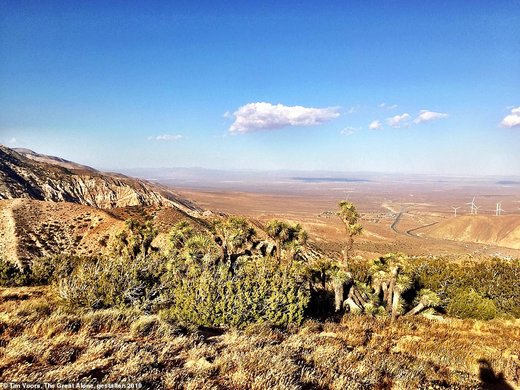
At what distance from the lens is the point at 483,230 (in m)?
94.1

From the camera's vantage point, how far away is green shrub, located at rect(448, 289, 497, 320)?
20.4 metres

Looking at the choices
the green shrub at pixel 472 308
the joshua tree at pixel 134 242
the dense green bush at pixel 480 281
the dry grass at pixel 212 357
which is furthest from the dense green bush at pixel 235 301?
the dense green bush at pixel 480 281

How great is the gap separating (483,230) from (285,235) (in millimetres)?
94370

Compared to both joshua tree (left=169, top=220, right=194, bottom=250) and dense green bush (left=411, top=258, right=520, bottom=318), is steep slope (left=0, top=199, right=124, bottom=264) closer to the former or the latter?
joshua tree (left=169, top=220, right=194, bottom=250)

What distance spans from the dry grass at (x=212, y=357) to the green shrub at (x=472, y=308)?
1044 centimetres

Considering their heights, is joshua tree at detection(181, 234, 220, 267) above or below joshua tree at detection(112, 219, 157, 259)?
above

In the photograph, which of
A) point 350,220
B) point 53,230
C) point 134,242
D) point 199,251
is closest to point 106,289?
point 199,251

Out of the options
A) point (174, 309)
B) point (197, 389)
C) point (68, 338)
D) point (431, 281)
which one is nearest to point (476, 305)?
point (431, 281)

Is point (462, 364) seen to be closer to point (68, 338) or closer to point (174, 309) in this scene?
point (174, 309)

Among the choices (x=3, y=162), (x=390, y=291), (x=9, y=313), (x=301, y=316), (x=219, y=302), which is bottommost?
A: (x=390, y=291)

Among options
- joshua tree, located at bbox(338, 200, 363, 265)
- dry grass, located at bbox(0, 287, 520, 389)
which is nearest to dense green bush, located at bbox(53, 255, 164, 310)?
dry grass, located at bbox(0, 287, 520, 389)

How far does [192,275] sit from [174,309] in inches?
93.3

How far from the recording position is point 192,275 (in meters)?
14.0

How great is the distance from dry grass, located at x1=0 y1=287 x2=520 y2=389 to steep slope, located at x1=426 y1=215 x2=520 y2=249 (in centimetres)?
9143
